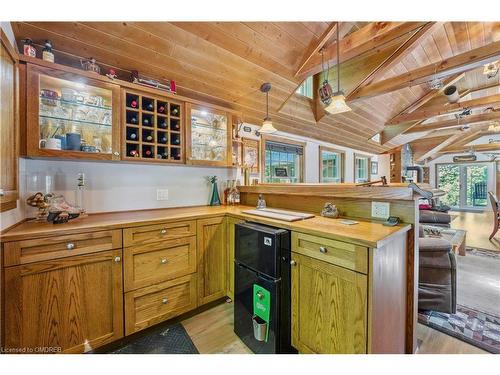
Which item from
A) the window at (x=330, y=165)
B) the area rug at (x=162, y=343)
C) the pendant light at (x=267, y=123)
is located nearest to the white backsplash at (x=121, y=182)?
the pendant light at (x=267, y=123)

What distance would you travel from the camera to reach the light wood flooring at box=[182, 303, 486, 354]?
60.7 inches

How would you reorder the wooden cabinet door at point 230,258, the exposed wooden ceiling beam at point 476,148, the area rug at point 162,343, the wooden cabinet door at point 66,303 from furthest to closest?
the exposed wooden ceiling beam at point 476,148, the wooden cabinet door at point 230,258, the area rug at point 162,343, the wooden cabinet door at point 66,303

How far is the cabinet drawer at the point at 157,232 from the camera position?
60.3 inches

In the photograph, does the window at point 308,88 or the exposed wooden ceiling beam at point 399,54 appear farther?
the window at point 308,88

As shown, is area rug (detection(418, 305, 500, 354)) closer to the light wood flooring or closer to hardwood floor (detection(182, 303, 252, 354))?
the light wood flooring

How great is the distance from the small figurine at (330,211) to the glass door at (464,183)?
10036mm

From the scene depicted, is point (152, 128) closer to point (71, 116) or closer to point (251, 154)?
point (71, 116)

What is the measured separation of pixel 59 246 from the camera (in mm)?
1292

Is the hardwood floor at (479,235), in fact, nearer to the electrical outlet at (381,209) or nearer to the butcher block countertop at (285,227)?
the electrical outlet at (381,209)

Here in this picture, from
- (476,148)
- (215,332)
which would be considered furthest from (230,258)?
(476,148)

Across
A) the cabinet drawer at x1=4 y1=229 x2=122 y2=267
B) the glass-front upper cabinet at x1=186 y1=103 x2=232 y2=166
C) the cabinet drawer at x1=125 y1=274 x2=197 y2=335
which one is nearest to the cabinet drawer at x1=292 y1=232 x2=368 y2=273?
the cabinet drawer at x1=125 y1=274 x2=197 y2=335
